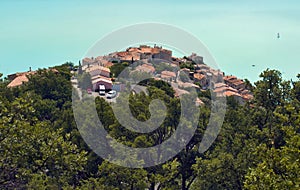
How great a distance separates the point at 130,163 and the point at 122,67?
50.2 m

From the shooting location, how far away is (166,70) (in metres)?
70.8

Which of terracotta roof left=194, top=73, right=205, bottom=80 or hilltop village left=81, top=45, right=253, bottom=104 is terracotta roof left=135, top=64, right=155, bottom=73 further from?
terracotta roof left=194, top=73, right=205, bottom=80

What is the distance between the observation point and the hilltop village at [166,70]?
63.1 meters

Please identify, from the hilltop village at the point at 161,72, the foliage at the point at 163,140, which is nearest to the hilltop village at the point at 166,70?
the hilltop village at the point at 161,72

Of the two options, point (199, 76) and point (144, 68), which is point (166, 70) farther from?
point (199, 76)

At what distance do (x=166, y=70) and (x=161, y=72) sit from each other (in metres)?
2.36

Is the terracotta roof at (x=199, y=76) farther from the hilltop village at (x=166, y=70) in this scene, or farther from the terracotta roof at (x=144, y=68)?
the terracotta roof at (x=144, y=68)

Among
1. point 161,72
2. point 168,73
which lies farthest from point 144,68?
point 168,73

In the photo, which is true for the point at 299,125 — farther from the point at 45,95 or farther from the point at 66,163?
the point at 45,95

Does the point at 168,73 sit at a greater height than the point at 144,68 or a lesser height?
lesser

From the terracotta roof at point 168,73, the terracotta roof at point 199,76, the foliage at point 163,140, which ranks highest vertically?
the terracotta roof at point 199,76

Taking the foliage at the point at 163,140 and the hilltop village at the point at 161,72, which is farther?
the hilltop village at the point at 161,72

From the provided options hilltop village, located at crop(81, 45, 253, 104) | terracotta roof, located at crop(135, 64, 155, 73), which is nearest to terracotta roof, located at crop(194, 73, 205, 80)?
hilltop village, located at crop(81, 45, 253, 104)

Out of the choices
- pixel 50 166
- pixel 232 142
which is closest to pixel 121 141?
pixel 50 166
